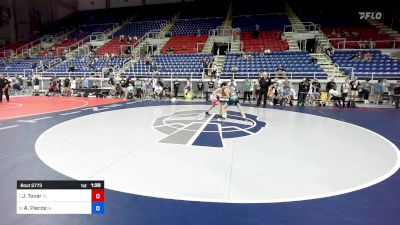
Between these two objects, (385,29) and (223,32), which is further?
(223,32)

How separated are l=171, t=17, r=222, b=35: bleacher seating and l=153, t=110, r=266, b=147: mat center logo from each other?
62.7 ft

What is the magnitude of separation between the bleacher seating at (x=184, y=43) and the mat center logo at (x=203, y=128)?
14.4 meters

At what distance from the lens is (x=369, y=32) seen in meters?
22.1

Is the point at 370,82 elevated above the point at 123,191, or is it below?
above

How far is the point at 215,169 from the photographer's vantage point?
443cm

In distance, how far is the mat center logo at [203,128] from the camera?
248 inches

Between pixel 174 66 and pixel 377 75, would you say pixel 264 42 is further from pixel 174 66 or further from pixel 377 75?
pixel 377 75

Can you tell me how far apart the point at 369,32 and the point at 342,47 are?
11.7 feet

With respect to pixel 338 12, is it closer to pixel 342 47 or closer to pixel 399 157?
pixel 342 47

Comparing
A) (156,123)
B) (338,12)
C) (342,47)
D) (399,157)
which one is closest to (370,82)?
(342,47)

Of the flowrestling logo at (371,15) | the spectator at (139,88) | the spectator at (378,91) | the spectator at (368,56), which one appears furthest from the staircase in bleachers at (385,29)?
the spectator at (139,88)

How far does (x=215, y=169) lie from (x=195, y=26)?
26.1 m

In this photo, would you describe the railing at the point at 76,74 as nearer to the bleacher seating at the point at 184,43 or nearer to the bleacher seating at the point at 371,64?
the bleacher seating at the point at 184,43

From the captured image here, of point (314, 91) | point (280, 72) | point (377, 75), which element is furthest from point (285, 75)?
point (377, 75)
